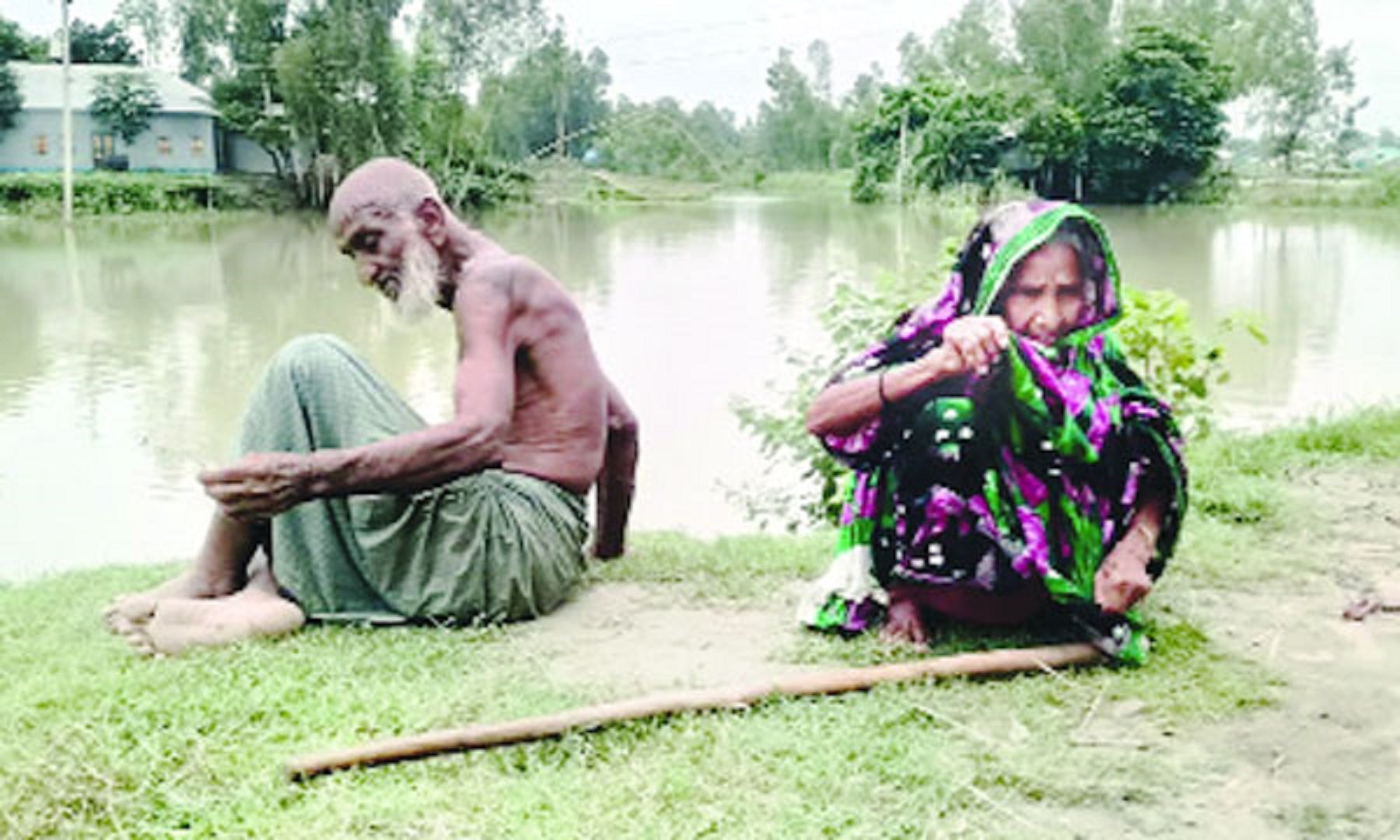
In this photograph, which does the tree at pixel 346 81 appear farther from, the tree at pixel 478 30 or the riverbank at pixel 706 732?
the riverbank at pixel 706 732

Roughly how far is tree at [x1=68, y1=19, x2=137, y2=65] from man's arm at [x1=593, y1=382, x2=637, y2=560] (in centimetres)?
4928

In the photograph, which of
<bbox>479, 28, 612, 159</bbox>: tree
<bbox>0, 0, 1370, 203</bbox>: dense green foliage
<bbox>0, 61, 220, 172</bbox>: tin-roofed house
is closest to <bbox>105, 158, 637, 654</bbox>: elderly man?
<bbox>0, 0, 1370, 203</bbox>: dense green foliage

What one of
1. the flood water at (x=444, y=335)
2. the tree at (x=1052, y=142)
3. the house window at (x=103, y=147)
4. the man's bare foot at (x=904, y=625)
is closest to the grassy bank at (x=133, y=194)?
the house window at (x=103, y=147)

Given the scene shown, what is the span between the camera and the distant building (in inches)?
1538

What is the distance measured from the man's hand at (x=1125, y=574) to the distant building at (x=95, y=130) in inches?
1612

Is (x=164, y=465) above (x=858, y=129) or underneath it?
underneath

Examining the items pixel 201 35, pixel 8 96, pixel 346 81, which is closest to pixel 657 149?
pixel 346 81

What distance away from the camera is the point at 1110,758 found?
262 cm

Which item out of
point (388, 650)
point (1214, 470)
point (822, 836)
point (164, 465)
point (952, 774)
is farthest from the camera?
point (164, 465)

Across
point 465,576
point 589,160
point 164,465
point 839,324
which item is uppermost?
point 589,160

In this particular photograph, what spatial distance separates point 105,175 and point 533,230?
12.2 m

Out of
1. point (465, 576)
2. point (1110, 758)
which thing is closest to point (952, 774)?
point (1110, 758)

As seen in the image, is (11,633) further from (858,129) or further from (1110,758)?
(858,129)

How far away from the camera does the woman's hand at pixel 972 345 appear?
2.92m
